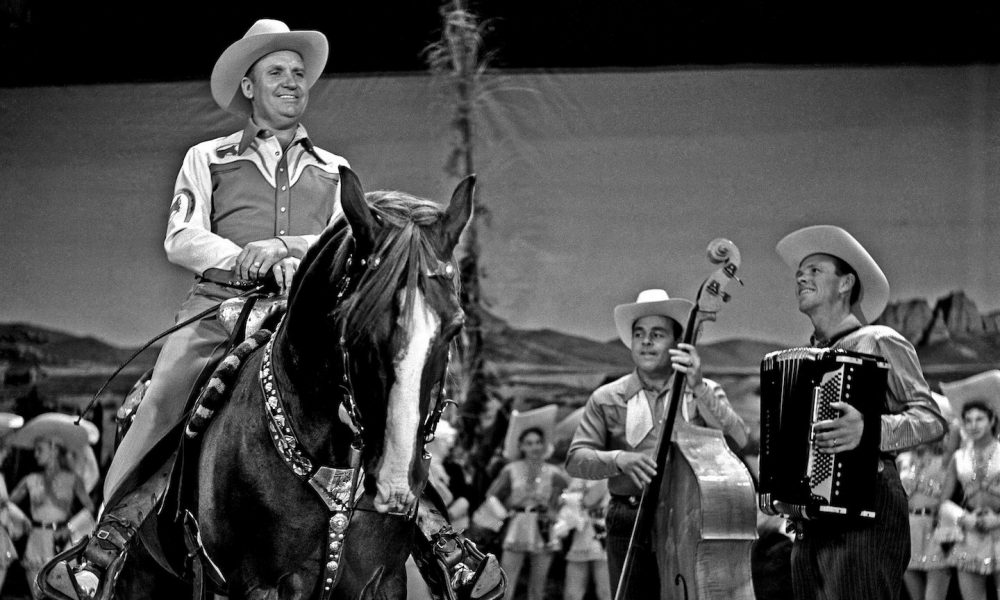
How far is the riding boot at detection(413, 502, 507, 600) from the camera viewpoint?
10.0ft

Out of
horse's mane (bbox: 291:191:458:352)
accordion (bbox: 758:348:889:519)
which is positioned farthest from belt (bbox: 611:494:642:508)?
horse's mane (bbox: 291:191:458:352)

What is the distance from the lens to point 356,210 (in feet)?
7.59

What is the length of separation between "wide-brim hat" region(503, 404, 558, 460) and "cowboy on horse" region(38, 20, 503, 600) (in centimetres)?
502

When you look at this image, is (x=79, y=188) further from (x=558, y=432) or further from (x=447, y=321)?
(x=447, y=321)

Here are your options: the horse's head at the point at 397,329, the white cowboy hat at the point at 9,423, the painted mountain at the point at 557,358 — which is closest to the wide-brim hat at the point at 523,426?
the painted mountain at the point at 557,358

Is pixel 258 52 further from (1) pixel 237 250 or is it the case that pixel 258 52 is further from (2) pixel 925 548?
(2) pixel 925 548

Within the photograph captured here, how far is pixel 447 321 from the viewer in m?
2.20

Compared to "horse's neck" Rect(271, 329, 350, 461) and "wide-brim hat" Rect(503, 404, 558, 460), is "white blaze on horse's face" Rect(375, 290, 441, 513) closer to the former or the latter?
"horse's neck" Rect(271, 329, 350, 461)

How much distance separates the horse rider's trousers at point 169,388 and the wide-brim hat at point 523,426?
212 inches

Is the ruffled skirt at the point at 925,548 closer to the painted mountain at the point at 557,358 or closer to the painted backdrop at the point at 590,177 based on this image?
the painted mountain at the point at 557,358

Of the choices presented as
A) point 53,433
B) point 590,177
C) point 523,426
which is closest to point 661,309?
point 523,426

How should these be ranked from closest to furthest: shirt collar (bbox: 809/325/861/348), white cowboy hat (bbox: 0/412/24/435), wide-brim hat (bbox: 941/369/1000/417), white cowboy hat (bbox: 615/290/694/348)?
1. shirt collar (bbox: 809/325/861/348)
2. white cowboy hat (bbox: 615/290/694/348)
3. wide-brim hat (bbox: 941/369/1000/417)
4. white cowboy hat (bbox: 0/412/24/435)

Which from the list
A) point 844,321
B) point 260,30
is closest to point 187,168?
point 260,30

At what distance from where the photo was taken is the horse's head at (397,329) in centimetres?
211
